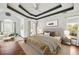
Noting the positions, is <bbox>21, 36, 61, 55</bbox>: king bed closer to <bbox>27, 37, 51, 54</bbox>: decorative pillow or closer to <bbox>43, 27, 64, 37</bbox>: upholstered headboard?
<bbox>27, 37, 51, 54</bbox>: decorative pillow

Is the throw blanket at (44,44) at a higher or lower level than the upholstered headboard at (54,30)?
lower

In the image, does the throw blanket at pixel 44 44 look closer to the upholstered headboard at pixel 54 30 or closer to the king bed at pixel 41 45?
the king bed at pixel 41 45

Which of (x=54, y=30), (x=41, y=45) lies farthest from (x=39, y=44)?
(x=54, y=30)

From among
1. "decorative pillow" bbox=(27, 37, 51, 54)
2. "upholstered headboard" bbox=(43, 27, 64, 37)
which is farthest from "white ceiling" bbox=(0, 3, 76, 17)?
"decorative pillow" bbox=(27, 37, 51, 54)

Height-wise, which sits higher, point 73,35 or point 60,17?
point 60,17

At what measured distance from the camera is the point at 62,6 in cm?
242

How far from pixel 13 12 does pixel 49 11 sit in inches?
30.9

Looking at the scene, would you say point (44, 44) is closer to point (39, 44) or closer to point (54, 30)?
point (39, 44)

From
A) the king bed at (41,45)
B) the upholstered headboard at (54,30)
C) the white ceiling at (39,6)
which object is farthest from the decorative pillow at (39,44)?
the white ceiling at (39,6)

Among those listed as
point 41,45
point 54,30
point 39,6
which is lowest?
point 41,45

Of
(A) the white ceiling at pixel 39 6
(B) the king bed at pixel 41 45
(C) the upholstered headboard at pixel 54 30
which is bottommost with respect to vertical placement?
(B) the king bed at pixel 41 45
